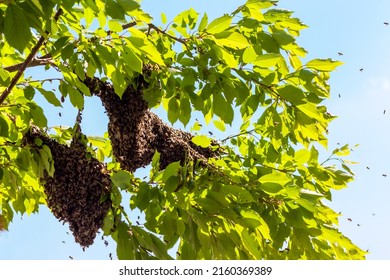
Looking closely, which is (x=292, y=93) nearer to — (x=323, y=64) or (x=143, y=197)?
(x=323, y=64)

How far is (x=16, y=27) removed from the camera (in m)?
3.47

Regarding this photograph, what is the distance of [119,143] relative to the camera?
202 inches

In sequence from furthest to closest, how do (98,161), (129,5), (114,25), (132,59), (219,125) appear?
(219,125)
(98,161)
(132,59)
(114,25)
(129,5)

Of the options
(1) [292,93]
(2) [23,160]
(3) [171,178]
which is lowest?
(3) [171,178]

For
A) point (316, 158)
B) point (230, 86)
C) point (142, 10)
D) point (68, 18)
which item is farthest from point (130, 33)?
point (316, 158)

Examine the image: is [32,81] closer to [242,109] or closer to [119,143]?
[119,143]

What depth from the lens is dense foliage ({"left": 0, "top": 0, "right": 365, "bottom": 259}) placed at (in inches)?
187

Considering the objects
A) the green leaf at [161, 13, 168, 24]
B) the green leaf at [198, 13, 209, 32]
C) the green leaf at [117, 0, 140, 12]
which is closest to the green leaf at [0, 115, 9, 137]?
the green leaf at [161, 13, 168, 24]

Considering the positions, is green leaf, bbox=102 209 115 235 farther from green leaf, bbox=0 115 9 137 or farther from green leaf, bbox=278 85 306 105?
green leaf, bbox=278 85 306 105

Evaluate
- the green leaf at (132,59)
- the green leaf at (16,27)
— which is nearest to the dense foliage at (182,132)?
the green leaf at (132,59)

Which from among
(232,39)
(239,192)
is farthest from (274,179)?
(232,39)

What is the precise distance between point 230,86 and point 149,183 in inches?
42.5

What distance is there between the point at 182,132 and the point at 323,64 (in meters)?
1.48

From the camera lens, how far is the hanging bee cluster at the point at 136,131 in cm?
510
